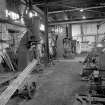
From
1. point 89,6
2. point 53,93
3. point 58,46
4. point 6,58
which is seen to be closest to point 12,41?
point 6,58

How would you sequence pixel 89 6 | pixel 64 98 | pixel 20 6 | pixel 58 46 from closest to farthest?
pixel 64 98, pixel 20 6, pixel 89 6, pixel 58 46

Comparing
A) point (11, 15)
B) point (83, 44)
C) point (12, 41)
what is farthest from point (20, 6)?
point (83, 44)

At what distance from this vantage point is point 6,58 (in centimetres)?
538

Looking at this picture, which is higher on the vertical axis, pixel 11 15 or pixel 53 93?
pixel 11 15

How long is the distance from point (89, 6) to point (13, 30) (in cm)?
541

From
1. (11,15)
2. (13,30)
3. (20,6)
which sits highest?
(20,6)

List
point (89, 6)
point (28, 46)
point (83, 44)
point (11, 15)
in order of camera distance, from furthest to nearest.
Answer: point (83, 44), point (89, 6), point (11, 15), point (28, 46)

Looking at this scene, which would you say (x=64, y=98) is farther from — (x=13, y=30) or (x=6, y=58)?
(x=13, y=30)

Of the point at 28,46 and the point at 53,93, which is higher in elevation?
the point at 28,46

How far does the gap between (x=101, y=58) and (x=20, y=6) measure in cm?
495

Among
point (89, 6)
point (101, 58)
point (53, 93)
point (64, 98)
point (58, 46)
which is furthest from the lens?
point (58, 46)

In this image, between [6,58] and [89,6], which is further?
[89,6]

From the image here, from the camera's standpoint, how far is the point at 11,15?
19.9 feet

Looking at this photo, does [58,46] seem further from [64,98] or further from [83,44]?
[64,98]
